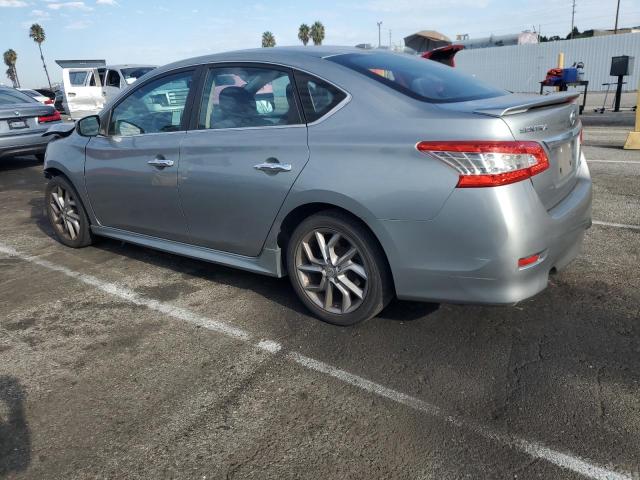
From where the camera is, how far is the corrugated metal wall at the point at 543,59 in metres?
27.1

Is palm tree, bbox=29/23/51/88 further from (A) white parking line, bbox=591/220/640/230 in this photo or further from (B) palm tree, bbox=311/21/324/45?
(A) white parking line, bbox=591/220/640/230

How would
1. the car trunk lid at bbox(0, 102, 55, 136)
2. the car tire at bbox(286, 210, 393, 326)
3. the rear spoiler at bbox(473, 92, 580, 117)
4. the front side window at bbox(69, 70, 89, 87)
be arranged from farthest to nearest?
the front side window at bbox(69, 70, 89, 87) < the car trunk lid at bbox(0, 102, 55, 136) < the car tire at bbox(286, 210, 393, 326) < the rear spoiler at bbox(473, 92, 580, 117)

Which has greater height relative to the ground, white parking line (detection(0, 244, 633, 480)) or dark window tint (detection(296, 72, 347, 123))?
dark window tint (detection(296, 72, 347, 123))

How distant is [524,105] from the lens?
2.83m

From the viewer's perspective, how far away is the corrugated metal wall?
27.1m

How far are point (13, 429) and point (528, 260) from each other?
8.79 feet

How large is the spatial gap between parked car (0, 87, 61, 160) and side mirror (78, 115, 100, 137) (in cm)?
546

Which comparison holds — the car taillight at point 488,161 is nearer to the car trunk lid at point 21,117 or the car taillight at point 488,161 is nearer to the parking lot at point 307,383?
the parking lot at point 307,383

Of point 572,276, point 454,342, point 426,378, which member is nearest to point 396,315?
point 454,342

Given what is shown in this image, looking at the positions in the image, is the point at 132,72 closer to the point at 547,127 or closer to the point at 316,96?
the point at 316,96

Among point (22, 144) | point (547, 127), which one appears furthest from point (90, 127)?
point (22, 144)

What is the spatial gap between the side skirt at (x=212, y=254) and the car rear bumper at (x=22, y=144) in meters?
5.87

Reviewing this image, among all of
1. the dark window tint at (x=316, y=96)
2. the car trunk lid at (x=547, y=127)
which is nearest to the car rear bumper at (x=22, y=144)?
the dark window tint at (x=316, y=96)

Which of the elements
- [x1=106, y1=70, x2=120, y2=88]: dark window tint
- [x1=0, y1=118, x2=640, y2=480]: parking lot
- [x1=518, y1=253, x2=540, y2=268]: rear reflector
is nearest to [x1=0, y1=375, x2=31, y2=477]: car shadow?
[x1=0, y1=118, x2=640, y2=480]: parking lot
